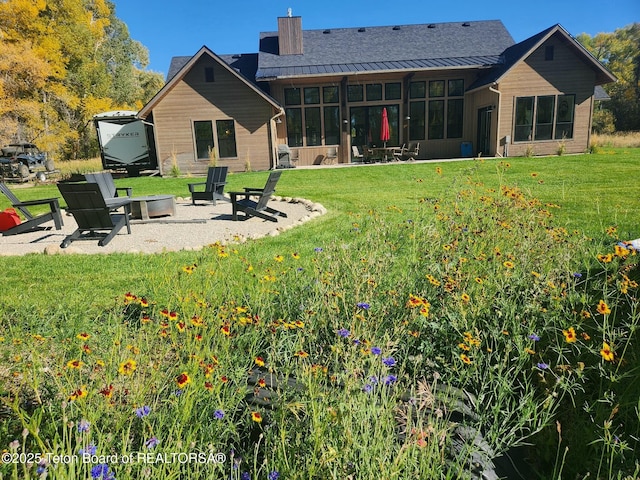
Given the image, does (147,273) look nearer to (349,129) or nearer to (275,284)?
(275,284)

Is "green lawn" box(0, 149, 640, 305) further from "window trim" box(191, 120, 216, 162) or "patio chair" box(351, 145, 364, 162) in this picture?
"patio chair" box(351, 145, 364, 162)

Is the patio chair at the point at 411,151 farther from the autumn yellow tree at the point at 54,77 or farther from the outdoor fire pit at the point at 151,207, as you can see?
the autumn yellow tree at the point at 54,77

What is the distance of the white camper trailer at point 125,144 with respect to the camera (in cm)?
2117

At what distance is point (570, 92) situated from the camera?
61.1 feet

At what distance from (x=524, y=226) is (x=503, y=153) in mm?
16898

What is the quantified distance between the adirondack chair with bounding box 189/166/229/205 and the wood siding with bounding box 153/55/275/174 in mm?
8005

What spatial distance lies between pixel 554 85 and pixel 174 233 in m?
18.1

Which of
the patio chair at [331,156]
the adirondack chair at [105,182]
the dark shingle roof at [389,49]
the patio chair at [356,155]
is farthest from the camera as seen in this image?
the patio chair at [331,156]

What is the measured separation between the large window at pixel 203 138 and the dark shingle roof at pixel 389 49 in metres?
3.43

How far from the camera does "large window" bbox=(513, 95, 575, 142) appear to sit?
61.8 feet

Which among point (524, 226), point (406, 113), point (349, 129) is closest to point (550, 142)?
point (406, 113)

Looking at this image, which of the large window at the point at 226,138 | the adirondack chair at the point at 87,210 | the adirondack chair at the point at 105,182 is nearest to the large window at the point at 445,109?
the large window at the point at 226,138

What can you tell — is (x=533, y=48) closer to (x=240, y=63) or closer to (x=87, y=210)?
(x=240, y=63)

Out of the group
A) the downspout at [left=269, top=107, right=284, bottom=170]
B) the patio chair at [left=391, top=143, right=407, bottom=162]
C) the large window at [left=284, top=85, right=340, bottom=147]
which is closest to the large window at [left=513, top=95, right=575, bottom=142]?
the patio chair at [left=391, top=143, right=407, bottom=162]
